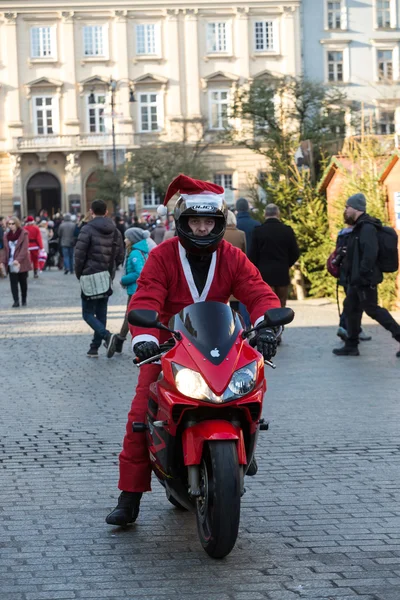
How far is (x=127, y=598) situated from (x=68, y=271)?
1204 inches

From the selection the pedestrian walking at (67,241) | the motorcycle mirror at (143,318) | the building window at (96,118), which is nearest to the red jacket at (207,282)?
the motorcycle mirror at (143,318)

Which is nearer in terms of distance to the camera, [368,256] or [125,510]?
[125,510]

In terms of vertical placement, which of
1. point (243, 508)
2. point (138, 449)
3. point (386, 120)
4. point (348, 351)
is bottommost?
point (348, 351)

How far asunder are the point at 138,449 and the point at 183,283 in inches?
32.4

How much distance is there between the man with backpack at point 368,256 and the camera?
42.3 ft

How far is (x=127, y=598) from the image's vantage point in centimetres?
473

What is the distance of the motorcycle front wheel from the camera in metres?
5.06

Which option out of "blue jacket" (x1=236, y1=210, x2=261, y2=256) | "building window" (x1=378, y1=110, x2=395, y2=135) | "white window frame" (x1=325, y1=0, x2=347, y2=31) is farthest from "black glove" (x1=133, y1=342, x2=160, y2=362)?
"white window frame" (x1=325, y1=0, x2=347, y2=31)

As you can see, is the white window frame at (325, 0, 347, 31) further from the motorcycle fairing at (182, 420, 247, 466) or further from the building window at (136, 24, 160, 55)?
the motorcycle fairing at (182, 420, 247, 466)

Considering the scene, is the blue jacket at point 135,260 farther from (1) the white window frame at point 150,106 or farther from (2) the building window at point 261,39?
(2) the building window at point 261,39

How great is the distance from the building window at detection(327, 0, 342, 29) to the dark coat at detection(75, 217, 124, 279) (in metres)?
59.4

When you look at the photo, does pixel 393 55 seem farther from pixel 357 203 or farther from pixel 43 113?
pixel 357 203

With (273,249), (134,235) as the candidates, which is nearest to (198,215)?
(134,235)

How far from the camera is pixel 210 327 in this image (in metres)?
5.37
